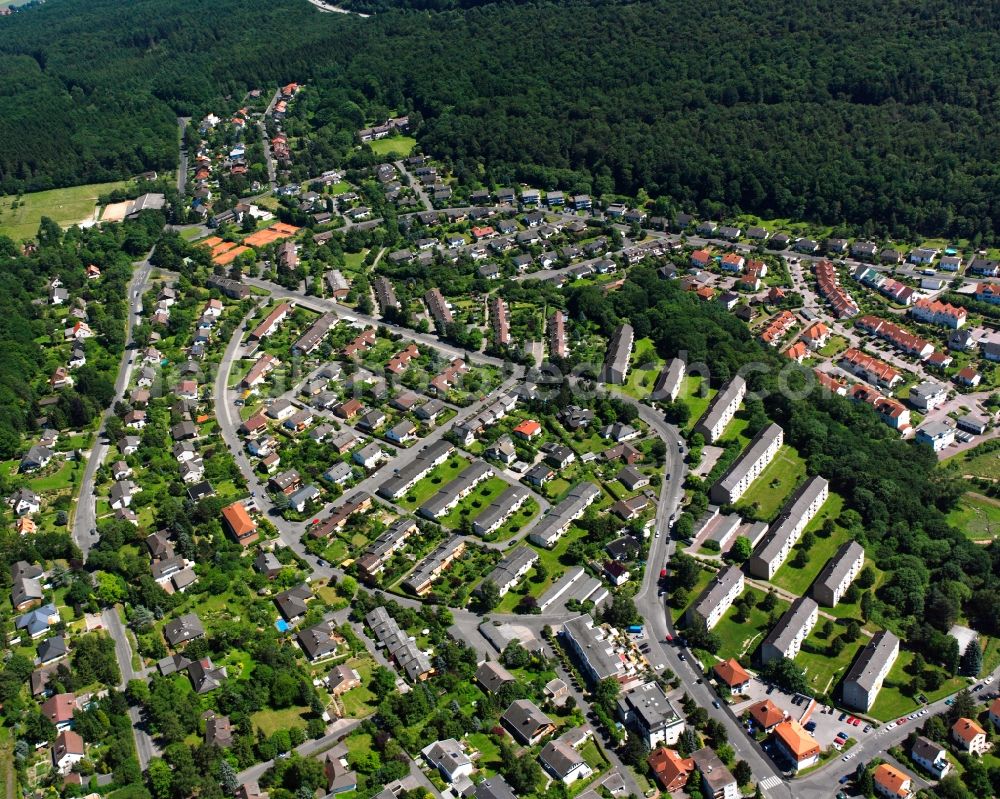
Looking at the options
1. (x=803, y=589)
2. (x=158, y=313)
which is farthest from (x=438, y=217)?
(x=803, y=589)

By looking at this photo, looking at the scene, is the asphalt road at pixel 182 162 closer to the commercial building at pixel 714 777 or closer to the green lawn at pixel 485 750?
the green lawn at pixel 485 750

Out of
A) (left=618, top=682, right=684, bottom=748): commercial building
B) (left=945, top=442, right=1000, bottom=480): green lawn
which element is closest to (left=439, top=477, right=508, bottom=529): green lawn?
(left=618, top=682, right=684, bottom=748): commercial building

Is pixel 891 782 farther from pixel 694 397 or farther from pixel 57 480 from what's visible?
pixel 57 480

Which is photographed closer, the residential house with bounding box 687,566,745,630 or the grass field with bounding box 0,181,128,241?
the residential house with bounding box 687,566,745,630

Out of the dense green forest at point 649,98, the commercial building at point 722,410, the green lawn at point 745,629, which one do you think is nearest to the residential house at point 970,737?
the green lawn at point 745,629

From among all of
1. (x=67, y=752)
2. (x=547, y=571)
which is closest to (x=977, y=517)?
(x=547, y=571)

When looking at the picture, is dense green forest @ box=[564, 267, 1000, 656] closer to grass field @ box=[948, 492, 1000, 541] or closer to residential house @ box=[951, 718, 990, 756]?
grass field @ box=[948, 492, 1000, 541]
